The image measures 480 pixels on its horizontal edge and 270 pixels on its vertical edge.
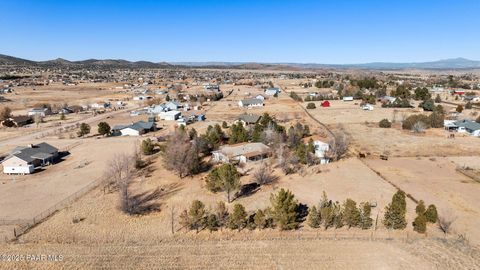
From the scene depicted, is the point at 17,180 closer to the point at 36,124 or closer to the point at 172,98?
the point at 36,124

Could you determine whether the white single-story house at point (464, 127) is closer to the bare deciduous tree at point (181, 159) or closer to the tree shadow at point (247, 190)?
the tree shadow at point (247, 190)

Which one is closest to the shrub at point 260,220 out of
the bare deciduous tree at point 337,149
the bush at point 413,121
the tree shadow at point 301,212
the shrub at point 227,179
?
the tree shadow at point 301,212

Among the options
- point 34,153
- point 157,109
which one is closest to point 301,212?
point 34,153

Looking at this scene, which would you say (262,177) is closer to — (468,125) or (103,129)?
(103,129)

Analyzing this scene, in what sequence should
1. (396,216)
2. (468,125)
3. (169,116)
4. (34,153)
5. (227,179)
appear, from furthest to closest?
(169,116) → (468,125) → (34,153) → (227,179) → (396,216)

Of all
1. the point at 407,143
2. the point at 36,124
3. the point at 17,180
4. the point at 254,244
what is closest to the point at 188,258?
the point at 254,244

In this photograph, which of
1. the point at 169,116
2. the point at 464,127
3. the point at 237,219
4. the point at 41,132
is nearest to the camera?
the point at 237,219
